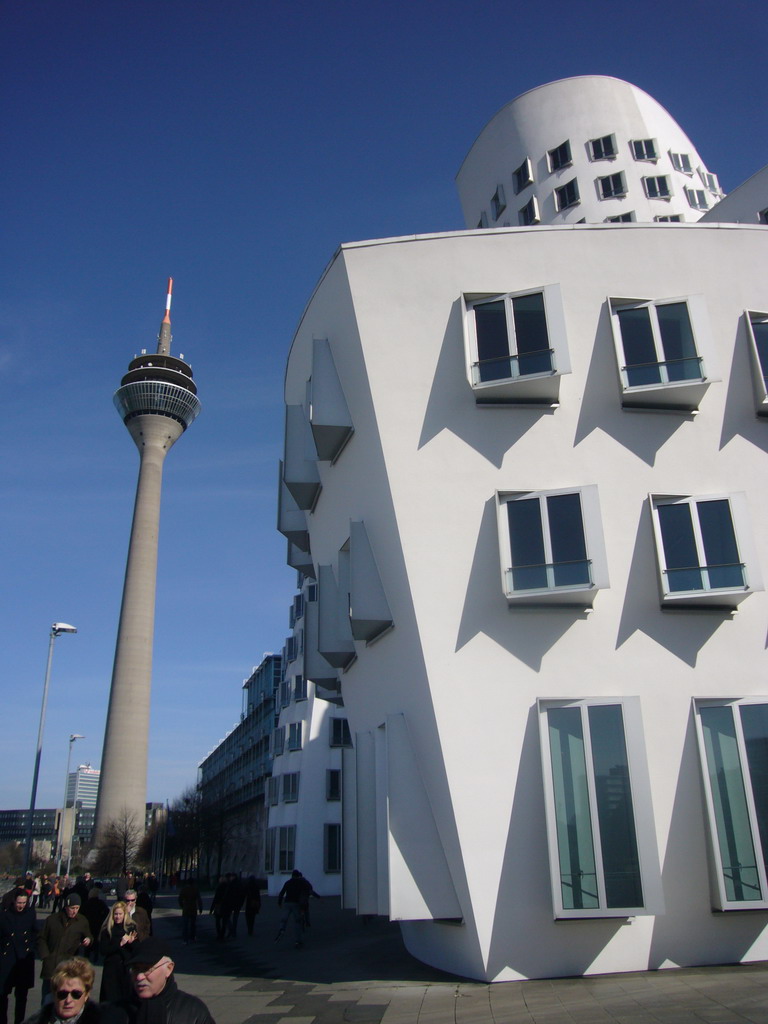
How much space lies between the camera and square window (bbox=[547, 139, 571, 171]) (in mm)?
28344

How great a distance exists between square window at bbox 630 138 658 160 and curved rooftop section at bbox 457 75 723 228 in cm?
3

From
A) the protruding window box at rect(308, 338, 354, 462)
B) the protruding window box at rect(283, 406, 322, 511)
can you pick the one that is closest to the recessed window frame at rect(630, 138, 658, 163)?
the protruding window box at rect(283, 406, 322, 511)

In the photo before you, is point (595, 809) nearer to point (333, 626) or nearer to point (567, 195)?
point (333, 626)

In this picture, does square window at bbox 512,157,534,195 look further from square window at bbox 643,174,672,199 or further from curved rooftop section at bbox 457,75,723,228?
square window at bbox 643,174,672,199

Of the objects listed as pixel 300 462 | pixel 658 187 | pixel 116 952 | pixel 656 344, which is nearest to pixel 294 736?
pixel 300 462

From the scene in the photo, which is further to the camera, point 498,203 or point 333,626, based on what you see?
point 498,203

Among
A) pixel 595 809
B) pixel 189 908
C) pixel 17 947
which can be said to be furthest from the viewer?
pixel 189 908

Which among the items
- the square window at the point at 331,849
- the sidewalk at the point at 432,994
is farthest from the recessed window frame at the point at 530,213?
the square window at the point at 331,849

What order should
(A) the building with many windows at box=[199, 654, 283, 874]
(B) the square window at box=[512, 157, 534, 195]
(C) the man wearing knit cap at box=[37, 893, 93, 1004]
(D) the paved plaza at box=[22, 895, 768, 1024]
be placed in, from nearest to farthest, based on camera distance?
1. (C) the man wearing knit cap at box=[37, 893, 93, 1004]
2. (D) the paved plaza at box=[22, 895, 768, 1024]
3. (B) the square window at box=[512, 157, 534, 195]
4. (A) the building with many windows at box=[199, 654, 283, 874]

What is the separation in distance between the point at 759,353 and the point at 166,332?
79.3 m

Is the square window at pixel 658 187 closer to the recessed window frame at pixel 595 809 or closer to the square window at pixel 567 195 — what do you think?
the square window at pixel 567 195

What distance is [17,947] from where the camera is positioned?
9.16 meters

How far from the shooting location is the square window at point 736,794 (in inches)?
466

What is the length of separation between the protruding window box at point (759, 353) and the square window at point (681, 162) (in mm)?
16218
